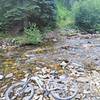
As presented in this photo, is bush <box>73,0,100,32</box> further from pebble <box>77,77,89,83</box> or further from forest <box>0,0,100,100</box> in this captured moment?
pebble <box>77,77,89,83</box>

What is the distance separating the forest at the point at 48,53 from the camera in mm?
5848

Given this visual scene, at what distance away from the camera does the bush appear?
13.4m

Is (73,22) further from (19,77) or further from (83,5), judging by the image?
(19,77)

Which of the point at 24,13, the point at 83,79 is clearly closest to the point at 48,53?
the point at 83,79

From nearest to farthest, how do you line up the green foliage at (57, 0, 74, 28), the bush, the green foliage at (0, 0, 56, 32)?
1. the green foliage at (0, 0, 56, 32)
2. the bush
3. the green foliage at (57, 0, 74, 28)

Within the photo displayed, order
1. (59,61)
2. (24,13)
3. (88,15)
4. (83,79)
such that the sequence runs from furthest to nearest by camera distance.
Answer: (88,15)
(24,13)
(59,61)
(83,79)

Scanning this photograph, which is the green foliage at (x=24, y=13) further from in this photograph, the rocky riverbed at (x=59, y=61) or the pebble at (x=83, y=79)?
the pebble at (x=83, y=79)

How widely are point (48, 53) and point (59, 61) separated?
1137 mm

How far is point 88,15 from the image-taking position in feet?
44.4

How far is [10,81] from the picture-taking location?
6.23 meters

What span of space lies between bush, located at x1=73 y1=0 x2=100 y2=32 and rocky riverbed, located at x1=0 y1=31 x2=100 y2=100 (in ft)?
9.70

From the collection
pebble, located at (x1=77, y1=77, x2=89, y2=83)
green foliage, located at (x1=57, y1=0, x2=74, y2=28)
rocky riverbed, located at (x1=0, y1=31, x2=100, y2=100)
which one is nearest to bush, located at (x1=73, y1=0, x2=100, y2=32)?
green foliage, located at (x1=57, y1=0, x2=74, y2=28)

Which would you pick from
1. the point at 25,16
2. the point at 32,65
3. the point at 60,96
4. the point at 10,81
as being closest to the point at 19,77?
the point at 10,81

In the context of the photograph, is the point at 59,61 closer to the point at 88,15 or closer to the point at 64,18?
the point at 88,15
